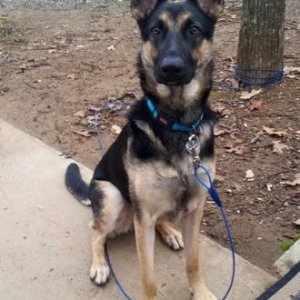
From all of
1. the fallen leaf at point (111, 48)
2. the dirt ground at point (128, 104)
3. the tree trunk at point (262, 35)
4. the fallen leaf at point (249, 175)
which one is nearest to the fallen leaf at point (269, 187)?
the dirt ground at point (128, 104)

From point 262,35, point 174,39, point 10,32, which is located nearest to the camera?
point 174,39

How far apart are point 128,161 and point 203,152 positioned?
1.45 feet

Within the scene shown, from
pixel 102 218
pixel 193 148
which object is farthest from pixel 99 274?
pixel 193 148

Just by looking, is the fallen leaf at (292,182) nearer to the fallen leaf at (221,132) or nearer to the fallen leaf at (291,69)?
the fallen leaf at (221,132)

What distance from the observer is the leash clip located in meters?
2.55

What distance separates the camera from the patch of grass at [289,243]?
3.21 meters

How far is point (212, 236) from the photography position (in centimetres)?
344

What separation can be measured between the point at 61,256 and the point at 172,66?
168 centimetres

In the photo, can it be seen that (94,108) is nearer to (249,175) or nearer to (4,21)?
(249,175)

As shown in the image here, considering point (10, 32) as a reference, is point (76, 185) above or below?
above

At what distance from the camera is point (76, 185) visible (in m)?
3.78

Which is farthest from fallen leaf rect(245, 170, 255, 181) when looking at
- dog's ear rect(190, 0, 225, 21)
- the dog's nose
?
the dog's nose

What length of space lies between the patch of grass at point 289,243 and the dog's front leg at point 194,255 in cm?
A: 68

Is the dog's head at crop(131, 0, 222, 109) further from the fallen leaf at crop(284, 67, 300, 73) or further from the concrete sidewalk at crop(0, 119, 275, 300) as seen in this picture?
the fallen leaf at crop(284, 67, 300, 73)
